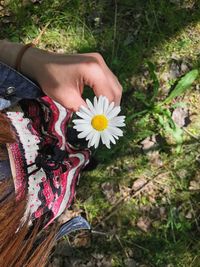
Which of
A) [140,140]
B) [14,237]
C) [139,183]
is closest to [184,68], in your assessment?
[140,140]

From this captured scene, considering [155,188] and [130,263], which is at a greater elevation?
[155,188]

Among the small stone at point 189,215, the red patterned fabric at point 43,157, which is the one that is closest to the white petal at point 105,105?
the red patterned fabric at point 43,157

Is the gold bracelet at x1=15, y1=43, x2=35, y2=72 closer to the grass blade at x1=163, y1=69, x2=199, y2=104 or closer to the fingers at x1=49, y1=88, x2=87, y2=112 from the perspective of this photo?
the fingers at x1=49, y1=88, x2=87, y2=112

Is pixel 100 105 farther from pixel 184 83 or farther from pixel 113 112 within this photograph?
pixel 184 83

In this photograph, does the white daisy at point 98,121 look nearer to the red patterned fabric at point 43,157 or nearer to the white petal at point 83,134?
the white petal at point 83,134

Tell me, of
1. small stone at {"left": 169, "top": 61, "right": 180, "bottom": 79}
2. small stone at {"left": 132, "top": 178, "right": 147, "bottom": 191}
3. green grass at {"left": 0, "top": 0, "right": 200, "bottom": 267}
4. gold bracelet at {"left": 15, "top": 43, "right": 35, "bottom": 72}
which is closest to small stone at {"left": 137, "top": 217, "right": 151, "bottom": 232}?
green grass at {"left": 0, "top": 0, "right": 200, "bottom": 267}

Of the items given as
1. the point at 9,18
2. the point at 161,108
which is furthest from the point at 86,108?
the point at 9,18

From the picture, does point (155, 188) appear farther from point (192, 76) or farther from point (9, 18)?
point (9, 18)
